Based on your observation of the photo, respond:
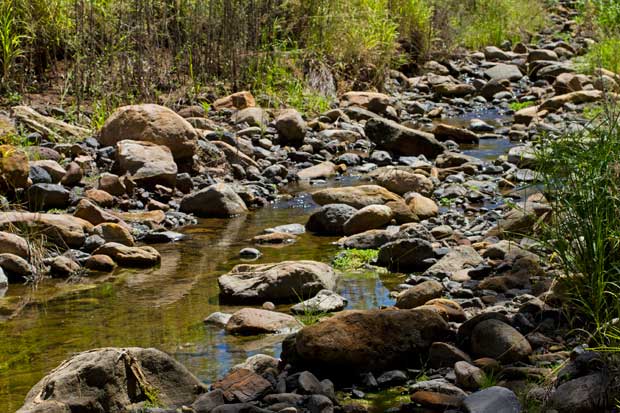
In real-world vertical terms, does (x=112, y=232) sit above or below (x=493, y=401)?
below

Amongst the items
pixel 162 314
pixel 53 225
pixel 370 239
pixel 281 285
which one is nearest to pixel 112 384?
pixel 162 314

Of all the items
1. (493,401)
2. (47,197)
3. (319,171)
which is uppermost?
(493,401)

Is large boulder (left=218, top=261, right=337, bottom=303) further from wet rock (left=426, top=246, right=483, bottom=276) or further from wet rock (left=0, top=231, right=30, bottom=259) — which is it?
wet rock (left=0, top=231, right=30, bottom=259)

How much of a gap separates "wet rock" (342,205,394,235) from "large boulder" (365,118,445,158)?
3.01 meters

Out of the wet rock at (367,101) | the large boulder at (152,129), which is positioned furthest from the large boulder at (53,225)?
the wet rock at (367,101)

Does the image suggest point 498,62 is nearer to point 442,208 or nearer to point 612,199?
point 442,208

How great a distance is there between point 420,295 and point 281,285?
0.86 m

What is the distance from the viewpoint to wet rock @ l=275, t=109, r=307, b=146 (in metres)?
10.1

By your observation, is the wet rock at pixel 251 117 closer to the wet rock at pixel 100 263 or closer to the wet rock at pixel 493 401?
the wet rock at pixel 100 263

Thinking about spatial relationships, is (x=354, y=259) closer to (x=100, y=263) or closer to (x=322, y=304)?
(x=322, y=304)

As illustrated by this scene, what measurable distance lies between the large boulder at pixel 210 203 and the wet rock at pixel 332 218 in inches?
34.0

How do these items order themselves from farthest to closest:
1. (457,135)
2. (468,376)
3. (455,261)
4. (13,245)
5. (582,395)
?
(457,135)
(13,245)
(455,261)
(468,376)
(582,395)

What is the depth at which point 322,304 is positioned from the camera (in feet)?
17.4

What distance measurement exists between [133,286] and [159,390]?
216cm
